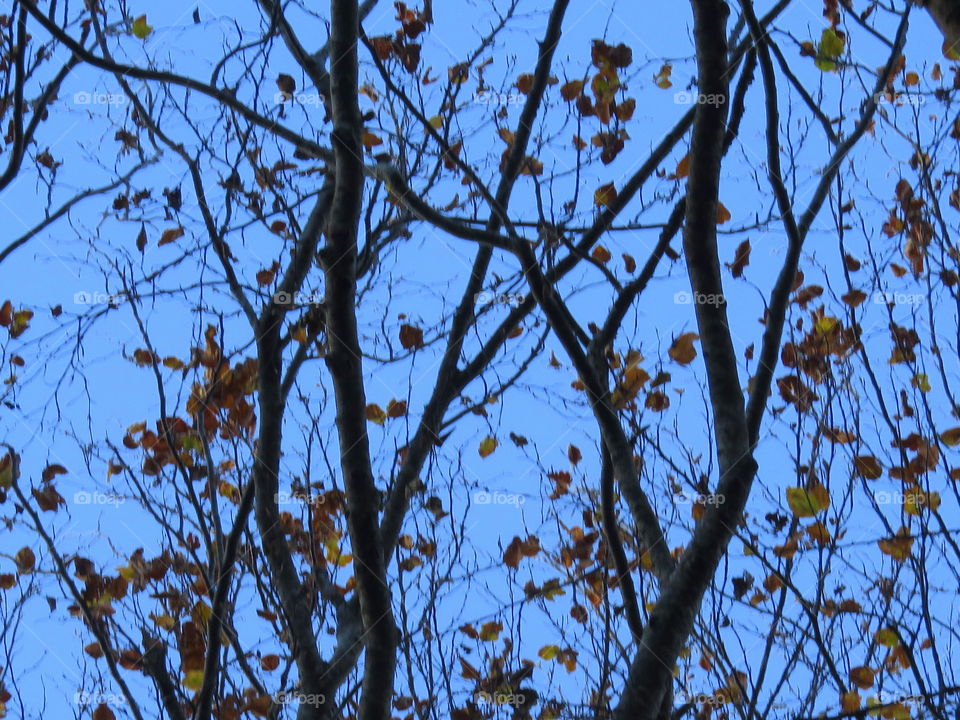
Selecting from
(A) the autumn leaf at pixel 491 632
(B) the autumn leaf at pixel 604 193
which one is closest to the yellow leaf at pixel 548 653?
(A) the autumn leaf at pixel 491 632

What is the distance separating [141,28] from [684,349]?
12.4ft

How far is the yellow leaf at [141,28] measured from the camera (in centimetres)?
580

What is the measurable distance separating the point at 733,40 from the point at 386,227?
1.90 m

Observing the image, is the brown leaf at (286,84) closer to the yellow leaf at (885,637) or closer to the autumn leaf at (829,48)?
the autumn leaf at (829,48)

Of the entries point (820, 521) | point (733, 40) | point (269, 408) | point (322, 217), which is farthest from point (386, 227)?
point (820, 521)

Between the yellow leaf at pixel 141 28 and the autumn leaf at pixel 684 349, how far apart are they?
3702 millimetres

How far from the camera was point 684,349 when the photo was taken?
4.88 metres

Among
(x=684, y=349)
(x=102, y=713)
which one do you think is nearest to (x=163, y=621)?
(x=102, y=713)

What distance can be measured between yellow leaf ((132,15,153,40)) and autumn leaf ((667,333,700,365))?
3702mm

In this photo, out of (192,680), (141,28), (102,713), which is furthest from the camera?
(141,28)

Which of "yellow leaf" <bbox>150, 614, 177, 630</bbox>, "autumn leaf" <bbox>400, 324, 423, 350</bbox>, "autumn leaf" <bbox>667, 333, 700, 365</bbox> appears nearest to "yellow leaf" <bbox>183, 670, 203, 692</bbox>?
"yellow leaf" <bbox>150, 614, 177, 630</bbox>

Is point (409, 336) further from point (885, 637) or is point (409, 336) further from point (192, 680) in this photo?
point (885, 637)

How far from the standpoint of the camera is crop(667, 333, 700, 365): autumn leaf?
15.8 feet

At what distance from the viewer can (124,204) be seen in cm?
592
